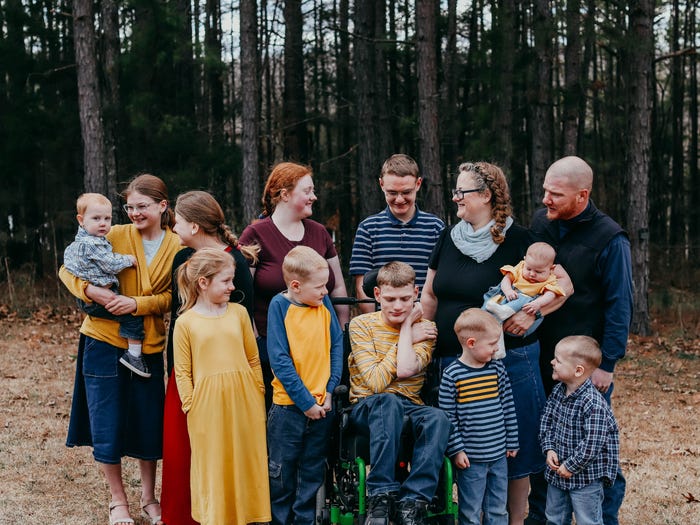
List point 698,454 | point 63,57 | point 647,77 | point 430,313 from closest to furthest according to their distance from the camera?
point 430,313 → point 698,454 → point 647,77 → point 63,57

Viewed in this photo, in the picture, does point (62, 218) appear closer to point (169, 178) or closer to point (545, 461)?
point (169, 178)

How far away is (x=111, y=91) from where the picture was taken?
14.7 m

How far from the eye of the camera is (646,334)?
11766 mm

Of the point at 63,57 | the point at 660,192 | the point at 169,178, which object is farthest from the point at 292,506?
the point at 660,192

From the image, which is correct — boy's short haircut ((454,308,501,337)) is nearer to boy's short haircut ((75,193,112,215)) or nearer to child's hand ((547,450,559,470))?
child's hand ((547,450,559,470))

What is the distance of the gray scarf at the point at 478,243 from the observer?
4066mm

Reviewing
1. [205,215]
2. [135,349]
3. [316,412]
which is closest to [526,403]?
[316,412]

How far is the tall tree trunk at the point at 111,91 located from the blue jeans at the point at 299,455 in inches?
386

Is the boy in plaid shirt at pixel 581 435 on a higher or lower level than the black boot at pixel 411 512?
higher

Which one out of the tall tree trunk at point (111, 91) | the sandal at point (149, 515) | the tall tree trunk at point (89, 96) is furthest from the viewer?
the tall tree trunk at point (111, 91)

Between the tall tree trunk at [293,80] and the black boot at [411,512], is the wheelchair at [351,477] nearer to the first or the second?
the black boot at [411,512]

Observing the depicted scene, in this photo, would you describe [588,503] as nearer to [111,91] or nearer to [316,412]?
[316,412]

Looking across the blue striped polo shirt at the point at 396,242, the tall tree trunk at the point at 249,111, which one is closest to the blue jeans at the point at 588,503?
the blue striped polo shirt at the point at 396,242

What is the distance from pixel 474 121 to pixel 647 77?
5.52 m
